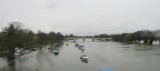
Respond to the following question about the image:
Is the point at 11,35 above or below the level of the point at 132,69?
above

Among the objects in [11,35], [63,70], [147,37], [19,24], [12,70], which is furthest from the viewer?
[147,37]

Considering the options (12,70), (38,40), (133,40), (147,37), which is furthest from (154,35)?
(12,70)

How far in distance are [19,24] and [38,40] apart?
28.1m

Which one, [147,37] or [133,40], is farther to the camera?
[133,40]

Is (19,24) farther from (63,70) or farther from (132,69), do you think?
(132,69)

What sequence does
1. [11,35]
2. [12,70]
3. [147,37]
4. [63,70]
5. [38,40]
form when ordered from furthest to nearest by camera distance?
[147,37] → [38,40] → [11,35] → [63,70] → [12,70]

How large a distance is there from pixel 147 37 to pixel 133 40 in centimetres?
1067

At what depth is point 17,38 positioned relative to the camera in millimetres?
26641

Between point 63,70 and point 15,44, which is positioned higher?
point 15,44

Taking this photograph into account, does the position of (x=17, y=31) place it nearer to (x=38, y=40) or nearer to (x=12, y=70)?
(x=12, y=70)

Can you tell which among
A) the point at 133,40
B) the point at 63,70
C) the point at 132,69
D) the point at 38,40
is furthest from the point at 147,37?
the point at 63,70

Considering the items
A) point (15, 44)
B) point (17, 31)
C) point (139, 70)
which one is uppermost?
point (17, 31)

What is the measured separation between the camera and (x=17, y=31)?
91.2ft

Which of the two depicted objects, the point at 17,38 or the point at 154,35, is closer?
the point at 17,38
